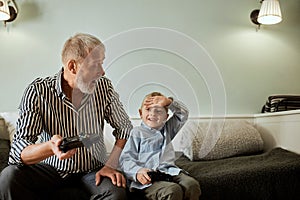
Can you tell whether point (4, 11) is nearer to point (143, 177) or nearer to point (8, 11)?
point (8, 11)

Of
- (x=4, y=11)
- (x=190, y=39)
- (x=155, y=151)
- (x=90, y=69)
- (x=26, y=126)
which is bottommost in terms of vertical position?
(x=155, y=151)

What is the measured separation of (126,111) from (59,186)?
0.39 metres

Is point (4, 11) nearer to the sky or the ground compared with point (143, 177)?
nearer to the sky

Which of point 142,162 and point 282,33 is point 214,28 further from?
point 142,162

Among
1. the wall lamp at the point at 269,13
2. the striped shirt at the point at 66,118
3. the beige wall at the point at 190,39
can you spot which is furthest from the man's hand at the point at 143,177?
the wall lamp at the point at 269,13

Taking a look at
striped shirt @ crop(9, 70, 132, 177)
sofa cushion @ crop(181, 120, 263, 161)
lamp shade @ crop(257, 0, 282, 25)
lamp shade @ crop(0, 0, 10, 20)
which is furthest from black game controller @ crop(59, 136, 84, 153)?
lamp shade @ crop(257, 0, 282, 25)

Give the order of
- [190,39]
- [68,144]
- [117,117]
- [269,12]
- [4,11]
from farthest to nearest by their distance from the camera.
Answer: [269,12] → [4,11] → [190,39] → [117,117] → [68,144]

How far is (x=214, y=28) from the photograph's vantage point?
2.13 m

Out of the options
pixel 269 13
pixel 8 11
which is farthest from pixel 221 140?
pixel 8 11

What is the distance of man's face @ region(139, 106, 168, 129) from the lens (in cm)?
124

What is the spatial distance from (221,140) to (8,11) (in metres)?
1.41

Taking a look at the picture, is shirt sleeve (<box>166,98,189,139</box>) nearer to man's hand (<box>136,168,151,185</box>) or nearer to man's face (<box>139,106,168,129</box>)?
man's face (<box>139,106,168,129</box>)

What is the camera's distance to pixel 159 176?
124 centimetres

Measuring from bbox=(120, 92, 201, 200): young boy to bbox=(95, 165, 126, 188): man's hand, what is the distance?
0.15 feet
